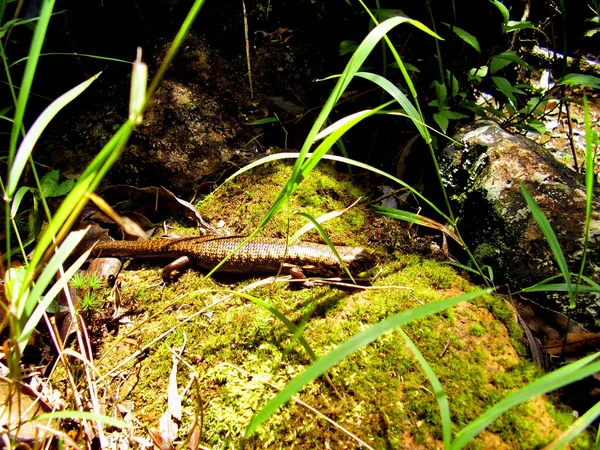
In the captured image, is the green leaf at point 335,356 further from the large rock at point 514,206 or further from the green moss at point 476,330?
the large rock at point 514,206

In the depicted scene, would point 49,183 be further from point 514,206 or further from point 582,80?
point 582,80

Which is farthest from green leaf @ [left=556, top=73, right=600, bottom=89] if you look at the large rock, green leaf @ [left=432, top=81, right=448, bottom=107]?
green leaf @ [left=432, top=81, right=448, bottom=107]

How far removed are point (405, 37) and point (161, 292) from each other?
3.56 m

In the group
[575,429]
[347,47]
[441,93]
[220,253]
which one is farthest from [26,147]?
[441,93]

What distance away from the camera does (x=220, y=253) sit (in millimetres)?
3307

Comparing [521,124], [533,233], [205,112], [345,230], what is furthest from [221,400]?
[521,124]

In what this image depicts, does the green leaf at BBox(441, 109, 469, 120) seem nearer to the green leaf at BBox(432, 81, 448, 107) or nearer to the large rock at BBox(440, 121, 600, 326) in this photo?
the green leaf at BBox(432, 81, 448, 107)

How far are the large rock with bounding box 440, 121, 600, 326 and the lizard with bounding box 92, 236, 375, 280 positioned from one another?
125 cm

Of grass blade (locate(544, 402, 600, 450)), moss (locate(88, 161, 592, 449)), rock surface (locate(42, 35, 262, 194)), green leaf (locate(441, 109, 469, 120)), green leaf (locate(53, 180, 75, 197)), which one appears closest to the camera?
grass blade (locate(544, 402, 600, 450))

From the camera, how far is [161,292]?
304 centimetres

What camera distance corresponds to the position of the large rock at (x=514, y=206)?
270 cm

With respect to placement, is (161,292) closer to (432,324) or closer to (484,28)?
(432,324)

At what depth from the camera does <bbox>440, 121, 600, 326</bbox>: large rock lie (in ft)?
8.87

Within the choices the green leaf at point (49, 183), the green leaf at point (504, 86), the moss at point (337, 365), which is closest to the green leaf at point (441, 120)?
the green leaf at point (504, 86)
